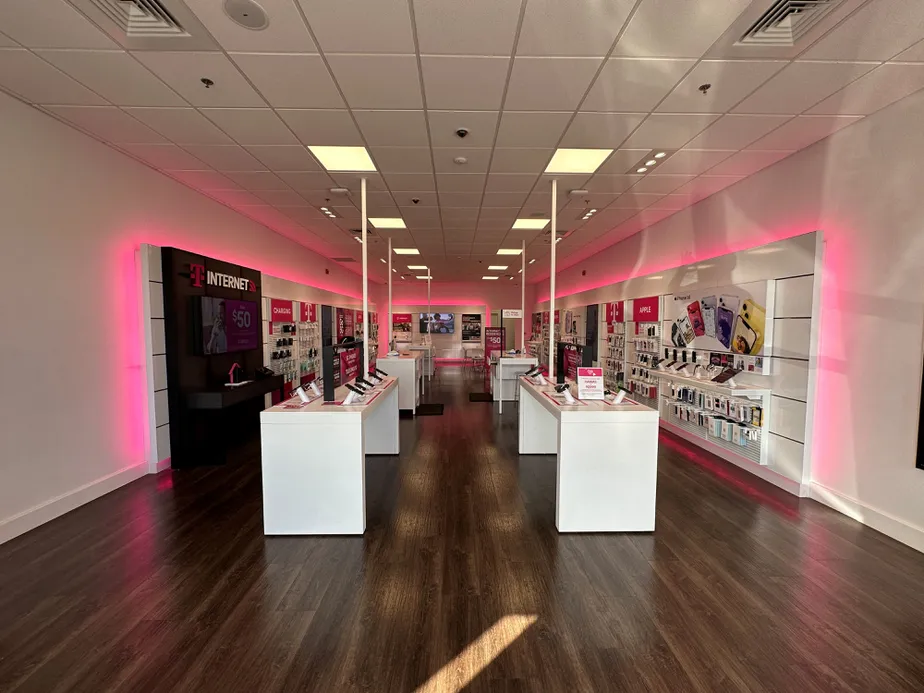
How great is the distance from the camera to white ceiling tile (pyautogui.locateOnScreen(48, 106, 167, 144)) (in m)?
3.25

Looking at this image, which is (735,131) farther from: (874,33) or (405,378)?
(405,378)

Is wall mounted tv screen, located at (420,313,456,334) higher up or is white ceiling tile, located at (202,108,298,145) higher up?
white ceiling tile, located at (202,108,298,145)

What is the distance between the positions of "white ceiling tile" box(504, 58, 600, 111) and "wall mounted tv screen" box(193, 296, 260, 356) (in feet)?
13.3

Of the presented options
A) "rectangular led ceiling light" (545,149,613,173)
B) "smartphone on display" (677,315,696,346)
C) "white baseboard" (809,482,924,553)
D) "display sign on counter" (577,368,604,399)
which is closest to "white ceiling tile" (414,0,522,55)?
"rectangular led ceiling light" (545,149,613,173)

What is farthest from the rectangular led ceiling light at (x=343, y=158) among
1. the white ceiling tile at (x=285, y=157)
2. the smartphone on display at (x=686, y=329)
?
the smartphone on display at (x=686, y=329)

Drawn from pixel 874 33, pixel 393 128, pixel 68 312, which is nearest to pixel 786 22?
pixel 874 33

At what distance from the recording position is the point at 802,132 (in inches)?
140

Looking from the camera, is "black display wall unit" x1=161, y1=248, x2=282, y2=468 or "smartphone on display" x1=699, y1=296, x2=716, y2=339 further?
"smartphone on display" x1=699, y1=296, x2=716, y2=339

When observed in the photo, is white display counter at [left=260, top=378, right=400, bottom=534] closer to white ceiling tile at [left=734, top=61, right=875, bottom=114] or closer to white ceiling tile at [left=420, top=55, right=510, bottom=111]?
white ceiling tile at [left=420, top=55, right=510, bottom=111]

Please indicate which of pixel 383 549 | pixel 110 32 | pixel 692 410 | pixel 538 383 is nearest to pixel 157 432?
pixel 383 549

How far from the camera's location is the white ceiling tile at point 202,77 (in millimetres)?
2613

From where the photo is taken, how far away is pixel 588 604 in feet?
7.47

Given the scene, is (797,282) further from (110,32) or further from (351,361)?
A: (110,32)

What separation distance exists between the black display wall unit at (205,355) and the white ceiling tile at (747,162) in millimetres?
5888
